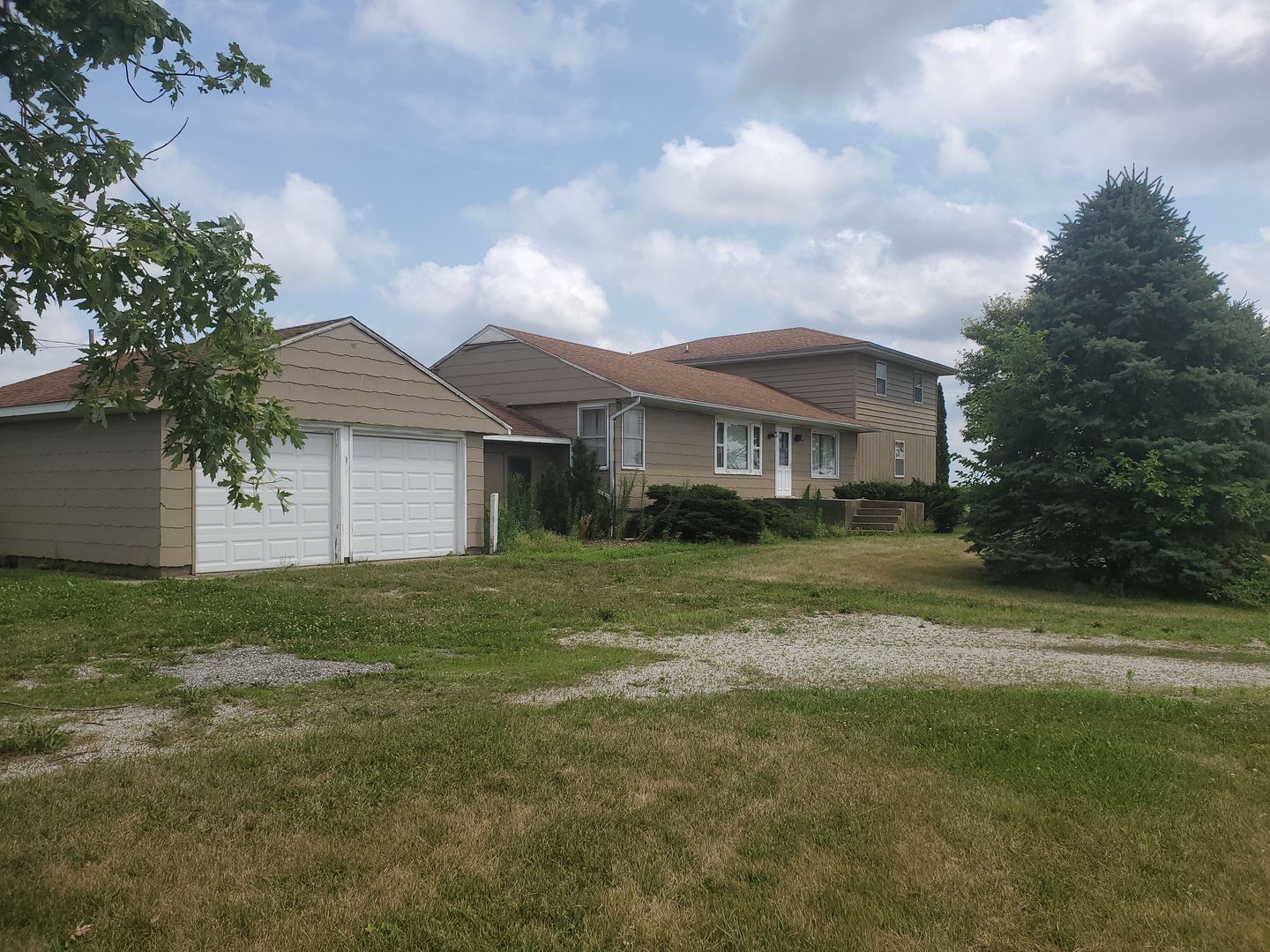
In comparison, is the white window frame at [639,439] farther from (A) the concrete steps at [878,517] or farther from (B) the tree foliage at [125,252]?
(B) the tree foliage at [125,252]

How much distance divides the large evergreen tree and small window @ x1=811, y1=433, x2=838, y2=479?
13080 mm

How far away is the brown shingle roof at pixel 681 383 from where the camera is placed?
22594 millimetres

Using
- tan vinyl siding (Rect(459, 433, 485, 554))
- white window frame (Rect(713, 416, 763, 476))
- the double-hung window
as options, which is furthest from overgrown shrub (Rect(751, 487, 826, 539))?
tan vinyl siding (Rect(459, 433, 485, 554))

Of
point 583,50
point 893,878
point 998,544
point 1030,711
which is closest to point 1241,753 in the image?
point 1030,711

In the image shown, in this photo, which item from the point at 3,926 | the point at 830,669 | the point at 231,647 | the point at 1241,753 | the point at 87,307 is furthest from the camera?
the point at 231,647

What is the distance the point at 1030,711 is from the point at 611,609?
567cm

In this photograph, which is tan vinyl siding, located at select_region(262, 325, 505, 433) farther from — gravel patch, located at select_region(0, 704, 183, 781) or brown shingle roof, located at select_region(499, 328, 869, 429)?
gravel patch, located at select_region(0, 704, 183, 781)

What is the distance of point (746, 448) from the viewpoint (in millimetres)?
25578

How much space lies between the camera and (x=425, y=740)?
545cm

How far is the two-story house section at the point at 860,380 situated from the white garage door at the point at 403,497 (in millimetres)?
15889

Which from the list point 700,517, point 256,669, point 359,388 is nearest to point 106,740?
point 256,669

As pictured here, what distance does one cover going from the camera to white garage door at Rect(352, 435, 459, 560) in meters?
16.0

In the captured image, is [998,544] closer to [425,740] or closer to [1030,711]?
[1030,711]

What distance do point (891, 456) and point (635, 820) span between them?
2915cm
